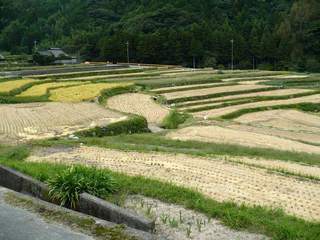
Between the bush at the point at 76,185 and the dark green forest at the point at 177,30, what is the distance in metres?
61.0

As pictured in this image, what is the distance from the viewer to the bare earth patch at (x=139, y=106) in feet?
80.7

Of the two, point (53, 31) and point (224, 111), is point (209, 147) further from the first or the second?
point (53, 31)

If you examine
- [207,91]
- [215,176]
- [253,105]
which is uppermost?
[215,176]

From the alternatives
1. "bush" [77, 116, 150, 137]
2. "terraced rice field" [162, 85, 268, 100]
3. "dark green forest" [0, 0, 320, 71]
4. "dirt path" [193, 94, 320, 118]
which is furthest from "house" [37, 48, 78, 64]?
"bush" [77, 116, 150, 137]

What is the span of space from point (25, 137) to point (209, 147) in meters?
5.77

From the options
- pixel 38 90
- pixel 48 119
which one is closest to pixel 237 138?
pixel 48 119

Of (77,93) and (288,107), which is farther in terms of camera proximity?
(77,93)

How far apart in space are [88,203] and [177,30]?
68.4 metres

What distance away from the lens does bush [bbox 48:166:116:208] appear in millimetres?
7461

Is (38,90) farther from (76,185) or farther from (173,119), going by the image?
(76,185)

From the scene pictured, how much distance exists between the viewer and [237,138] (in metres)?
17.9

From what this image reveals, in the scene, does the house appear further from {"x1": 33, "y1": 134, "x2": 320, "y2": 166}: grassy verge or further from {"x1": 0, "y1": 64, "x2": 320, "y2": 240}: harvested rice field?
{"x1": 33, "y1": 134, "x2": 320, "y2": 166}: grassy verge

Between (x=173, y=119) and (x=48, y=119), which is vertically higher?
(x=48, y=119)

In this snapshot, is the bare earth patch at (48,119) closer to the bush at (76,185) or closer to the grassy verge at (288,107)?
the grassy verge at (288,107)
